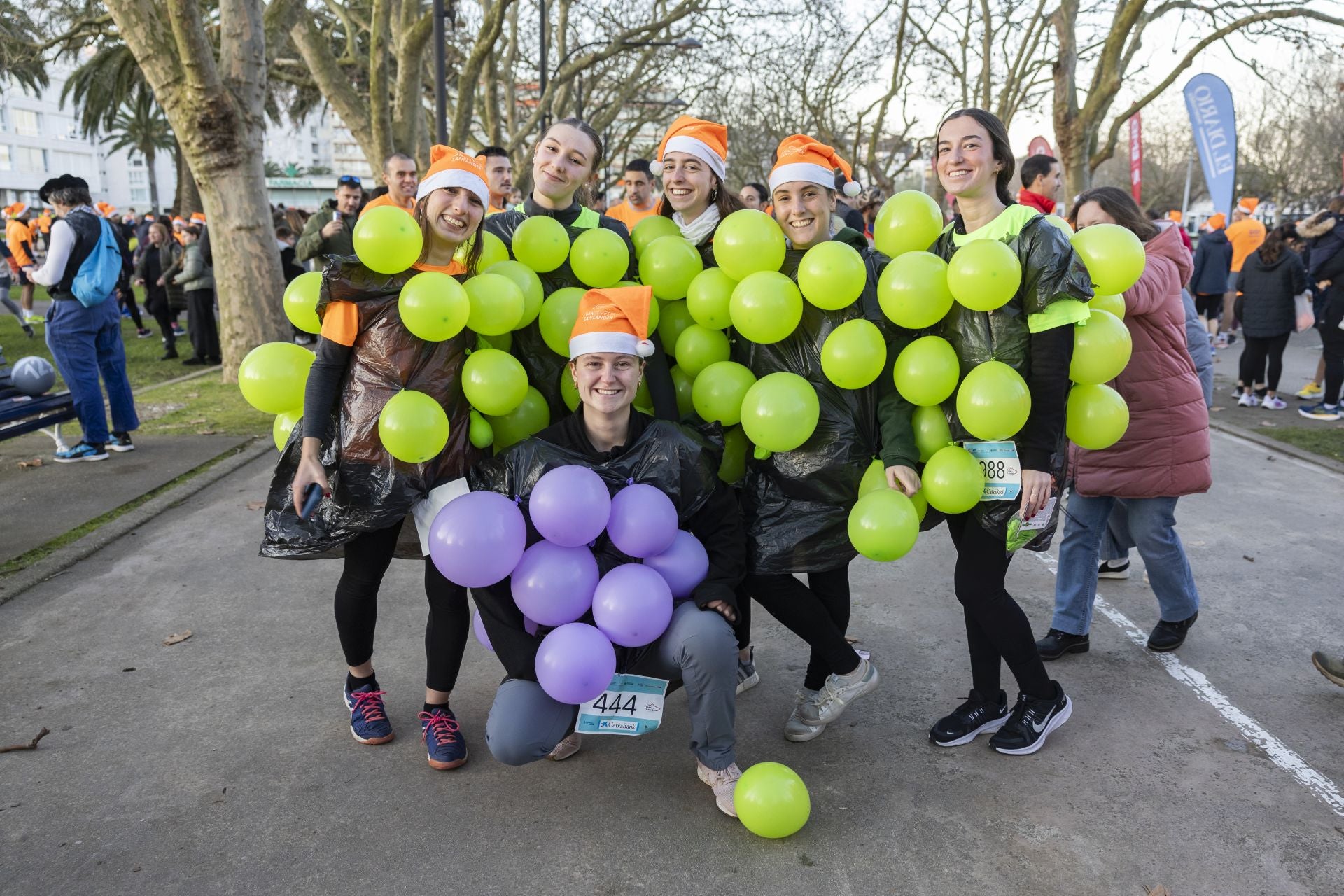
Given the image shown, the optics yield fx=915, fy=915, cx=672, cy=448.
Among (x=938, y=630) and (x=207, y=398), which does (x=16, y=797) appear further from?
(x=207, y=398)

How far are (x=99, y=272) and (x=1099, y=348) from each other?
21.8 feet

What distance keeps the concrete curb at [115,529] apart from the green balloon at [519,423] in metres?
2.94

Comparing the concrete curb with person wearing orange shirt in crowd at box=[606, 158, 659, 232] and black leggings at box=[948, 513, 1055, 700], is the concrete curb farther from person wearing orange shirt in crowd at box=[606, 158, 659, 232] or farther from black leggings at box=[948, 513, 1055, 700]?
black leggings at box=[948, 513, 1055, 700]

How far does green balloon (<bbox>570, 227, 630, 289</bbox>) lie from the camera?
3.12 m

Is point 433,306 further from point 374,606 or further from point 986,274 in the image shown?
point 986,274

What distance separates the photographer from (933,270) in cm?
276

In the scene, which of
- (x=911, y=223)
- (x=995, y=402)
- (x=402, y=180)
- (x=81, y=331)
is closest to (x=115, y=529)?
(x=81, y=331)

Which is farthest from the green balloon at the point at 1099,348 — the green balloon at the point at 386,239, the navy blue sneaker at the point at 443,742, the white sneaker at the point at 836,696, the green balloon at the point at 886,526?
the navy blue sneaker at the point at 443,742

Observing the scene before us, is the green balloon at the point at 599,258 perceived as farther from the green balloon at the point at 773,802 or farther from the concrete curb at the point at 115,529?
the concrete curb at the point at 115,529

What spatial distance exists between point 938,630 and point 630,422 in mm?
2008

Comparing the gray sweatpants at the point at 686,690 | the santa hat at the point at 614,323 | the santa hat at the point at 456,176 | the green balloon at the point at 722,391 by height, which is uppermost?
the santa hat at the point at 456,176

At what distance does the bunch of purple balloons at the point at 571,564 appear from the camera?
8.46 ft

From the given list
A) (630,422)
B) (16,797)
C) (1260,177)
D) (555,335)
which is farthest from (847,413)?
(1260,177)

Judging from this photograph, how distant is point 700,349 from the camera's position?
3152 mm
